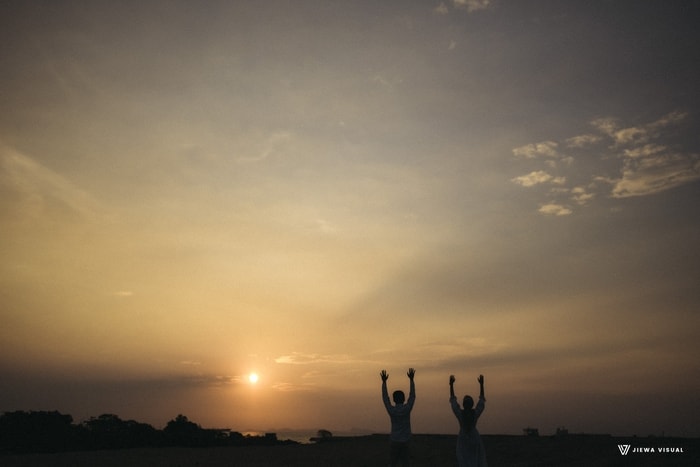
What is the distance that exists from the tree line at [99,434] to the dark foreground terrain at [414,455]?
2.73 metres

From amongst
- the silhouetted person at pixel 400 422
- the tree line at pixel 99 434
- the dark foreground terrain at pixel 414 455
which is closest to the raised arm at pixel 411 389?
the silhouetted person at pixel 400 422

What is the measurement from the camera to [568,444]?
21375 mm

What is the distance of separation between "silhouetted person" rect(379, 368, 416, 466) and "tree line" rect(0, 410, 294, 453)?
18.3 m

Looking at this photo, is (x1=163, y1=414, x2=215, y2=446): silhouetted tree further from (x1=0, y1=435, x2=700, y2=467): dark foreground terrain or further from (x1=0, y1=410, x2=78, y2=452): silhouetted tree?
(x1=0, y1=410, x2=78, y2=452): silhouetted tree

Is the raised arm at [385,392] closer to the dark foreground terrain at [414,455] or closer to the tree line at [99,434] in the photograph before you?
the dark foreground terrain at [414,455]

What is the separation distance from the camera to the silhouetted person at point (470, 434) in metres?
11.5

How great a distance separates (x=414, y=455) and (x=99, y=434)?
1767 cm

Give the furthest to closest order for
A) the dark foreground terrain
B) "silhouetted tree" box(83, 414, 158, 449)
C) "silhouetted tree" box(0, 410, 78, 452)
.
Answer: "silhouetted tree" box(83, 414, 158, 449) → "silhouetted tree" box(0, 410, 78, 452) → the dark foreground terrain

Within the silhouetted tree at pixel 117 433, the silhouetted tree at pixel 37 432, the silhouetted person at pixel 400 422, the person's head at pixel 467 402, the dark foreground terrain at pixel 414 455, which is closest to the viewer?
the person's head at pixel 467 402

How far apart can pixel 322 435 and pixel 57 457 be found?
18.0m

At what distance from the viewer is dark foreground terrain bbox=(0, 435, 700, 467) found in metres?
18.1

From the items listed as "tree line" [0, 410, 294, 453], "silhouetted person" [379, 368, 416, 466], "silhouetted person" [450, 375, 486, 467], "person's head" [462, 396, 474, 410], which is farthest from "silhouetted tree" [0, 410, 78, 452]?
"person's head" [462, 396, 474, 410]

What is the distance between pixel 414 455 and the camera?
22188mm

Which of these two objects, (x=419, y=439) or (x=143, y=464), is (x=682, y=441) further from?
(x=143, y=464)
